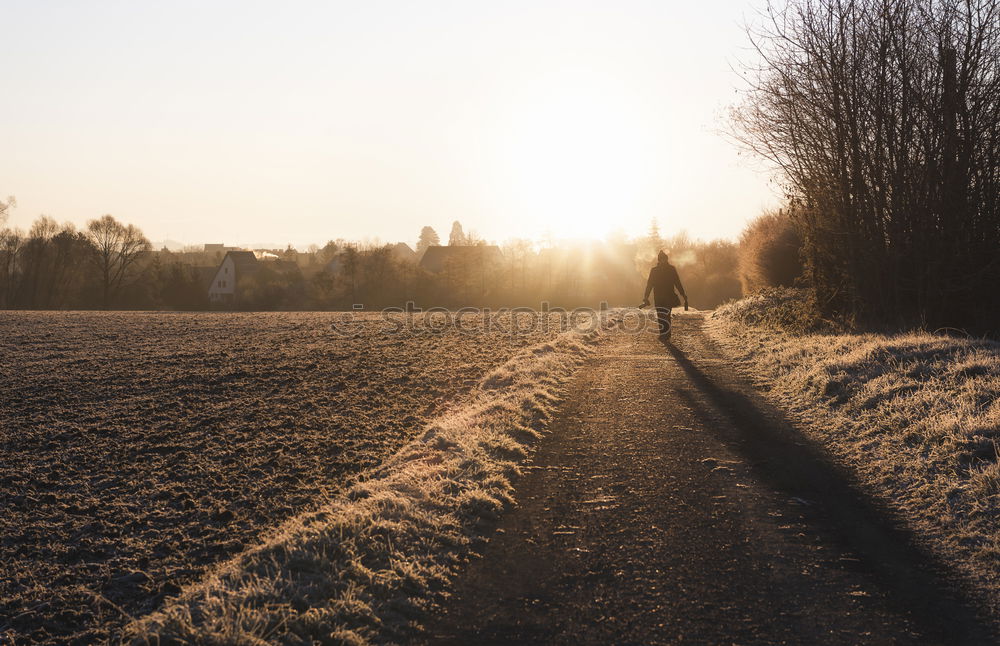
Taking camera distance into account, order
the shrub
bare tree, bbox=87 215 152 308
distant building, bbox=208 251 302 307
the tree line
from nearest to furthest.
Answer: the shrub, the tree line, bare tree, bbox=87 215 152 308, distant building, bbox=208 251 302 307

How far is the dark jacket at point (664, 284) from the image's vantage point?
1800 centimetres

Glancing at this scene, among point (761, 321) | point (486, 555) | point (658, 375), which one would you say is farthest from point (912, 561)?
point (761, 321)

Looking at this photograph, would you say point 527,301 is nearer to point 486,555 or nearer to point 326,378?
point 326,378

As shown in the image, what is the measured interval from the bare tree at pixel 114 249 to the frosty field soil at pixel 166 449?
62024 mm

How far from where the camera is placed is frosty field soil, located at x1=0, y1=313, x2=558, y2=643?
18.2 feet

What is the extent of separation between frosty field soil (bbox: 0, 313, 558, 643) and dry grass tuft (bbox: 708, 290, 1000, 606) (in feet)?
17.6

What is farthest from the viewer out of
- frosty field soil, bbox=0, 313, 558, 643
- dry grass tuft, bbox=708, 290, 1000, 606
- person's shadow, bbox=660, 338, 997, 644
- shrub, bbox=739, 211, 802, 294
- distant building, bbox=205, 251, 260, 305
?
distant building, bbox=205, 251, 260, 305

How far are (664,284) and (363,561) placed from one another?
1470 centimetres

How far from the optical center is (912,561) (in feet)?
15.6

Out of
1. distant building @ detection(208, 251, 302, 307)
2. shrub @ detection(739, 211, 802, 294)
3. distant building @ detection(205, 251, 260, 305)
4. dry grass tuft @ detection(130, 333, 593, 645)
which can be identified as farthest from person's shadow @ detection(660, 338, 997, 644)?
distant building @ detection(205, 251, 260, 305)

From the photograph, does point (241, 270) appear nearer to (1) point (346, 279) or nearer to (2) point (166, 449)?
(1) point (346, 279)

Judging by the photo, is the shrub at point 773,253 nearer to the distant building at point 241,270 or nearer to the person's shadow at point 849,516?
the person's shadow at point 849,516

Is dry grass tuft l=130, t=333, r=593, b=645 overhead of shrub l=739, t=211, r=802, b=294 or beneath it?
beneath

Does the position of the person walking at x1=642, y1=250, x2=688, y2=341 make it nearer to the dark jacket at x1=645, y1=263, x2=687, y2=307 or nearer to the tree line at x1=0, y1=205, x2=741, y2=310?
the dark jacket at x1=645, y1=263, x2=687, y2=307
